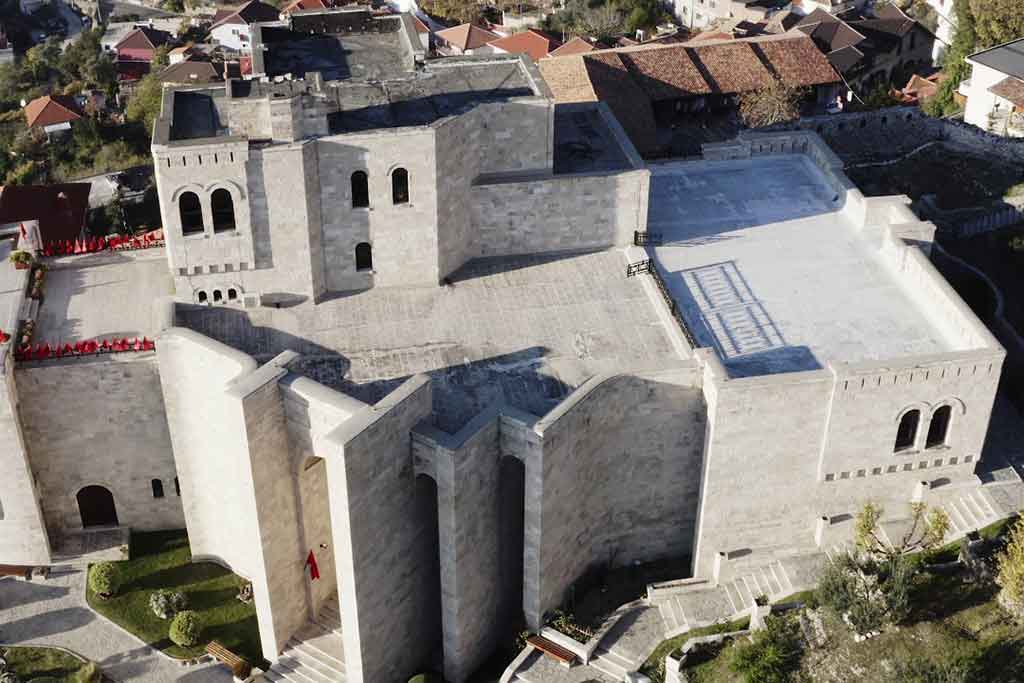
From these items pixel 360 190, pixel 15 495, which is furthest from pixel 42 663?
pixel 360 190

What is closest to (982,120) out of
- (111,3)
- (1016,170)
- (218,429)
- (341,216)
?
(1016,170)

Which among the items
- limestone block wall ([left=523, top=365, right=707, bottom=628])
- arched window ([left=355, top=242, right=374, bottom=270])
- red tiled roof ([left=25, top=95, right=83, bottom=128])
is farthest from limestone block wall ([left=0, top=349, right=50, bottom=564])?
red tiled roof ([left=25, top=95, right=83, bottom=128])

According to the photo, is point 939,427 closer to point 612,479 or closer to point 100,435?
point 612,479

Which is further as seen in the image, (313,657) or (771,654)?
(313,657)

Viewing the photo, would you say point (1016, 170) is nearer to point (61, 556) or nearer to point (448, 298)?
→ point (448, 298)

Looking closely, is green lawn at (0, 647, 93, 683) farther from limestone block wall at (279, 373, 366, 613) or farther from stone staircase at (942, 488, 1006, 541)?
stone staircase at (942, 488, 1006, 541)

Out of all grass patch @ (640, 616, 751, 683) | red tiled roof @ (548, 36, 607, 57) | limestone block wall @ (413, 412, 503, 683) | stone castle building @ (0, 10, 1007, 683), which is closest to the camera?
limestone block wall @ (413, 412, 503, 683)

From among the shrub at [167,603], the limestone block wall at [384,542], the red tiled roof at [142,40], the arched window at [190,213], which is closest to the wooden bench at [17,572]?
the shrub at [167,603]
